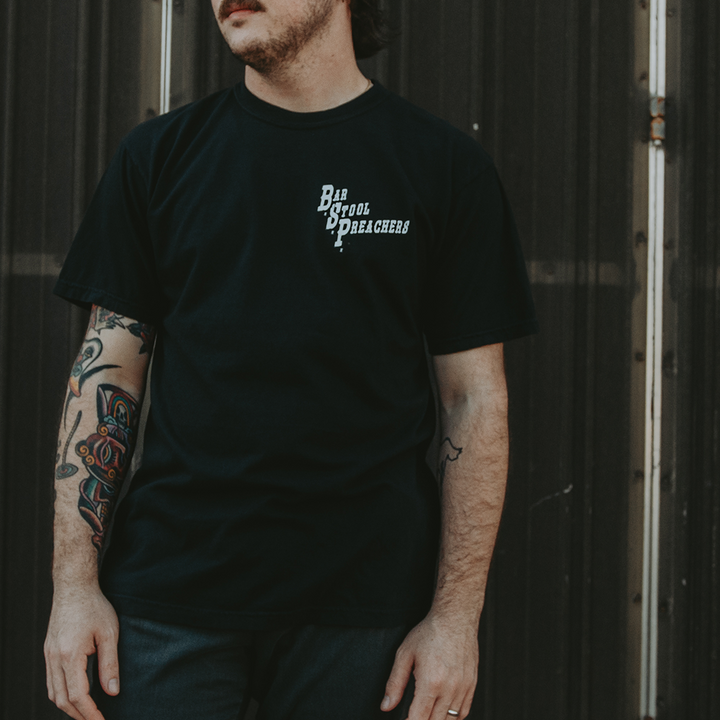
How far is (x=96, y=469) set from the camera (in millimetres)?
1309

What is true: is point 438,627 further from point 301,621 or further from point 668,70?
point 668,70

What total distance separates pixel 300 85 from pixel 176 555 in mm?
974

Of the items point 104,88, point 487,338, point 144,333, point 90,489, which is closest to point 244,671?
point 90,489

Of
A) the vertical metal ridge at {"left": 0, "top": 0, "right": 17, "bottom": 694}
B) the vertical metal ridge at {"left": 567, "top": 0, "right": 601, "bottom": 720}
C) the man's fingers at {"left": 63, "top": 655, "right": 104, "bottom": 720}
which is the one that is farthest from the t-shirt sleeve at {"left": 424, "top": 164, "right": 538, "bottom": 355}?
the vertical metal ridge at {"left": 0, "top": 0, "right": 17, "bottom": 694}

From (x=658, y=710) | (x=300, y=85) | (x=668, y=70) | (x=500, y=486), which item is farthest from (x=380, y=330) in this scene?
(x=658, y=710)

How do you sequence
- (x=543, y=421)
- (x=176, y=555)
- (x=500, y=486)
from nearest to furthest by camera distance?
(x=176, y=555) → (x=500, y=486) → (x=543, y=421)

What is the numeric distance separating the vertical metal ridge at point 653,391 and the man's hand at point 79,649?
184cm

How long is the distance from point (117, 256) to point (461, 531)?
0.89 m

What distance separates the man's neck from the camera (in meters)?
1.36

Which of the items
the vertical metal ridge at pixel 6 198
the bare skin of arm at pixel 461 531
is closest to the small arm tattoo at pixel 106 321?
the bare skin of arm at pixel 461 531

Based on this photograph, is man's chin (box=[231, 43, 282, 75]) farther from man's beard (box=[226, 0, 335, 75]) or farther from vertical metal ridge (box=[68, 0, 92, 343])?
vertical metal ridge (box=[68, 0, 92, 343])

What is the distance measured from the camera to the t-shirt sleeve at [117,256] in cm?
131

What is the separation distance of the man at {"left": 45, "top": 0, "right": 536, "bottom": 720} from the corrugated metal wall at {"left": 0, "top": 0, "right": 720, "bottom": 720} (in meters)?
0.89

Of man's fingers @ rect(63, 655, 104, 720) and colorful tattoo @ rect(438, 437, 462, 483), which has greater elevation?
colorful tattoo @ rect(438, 437, 462, 483)
